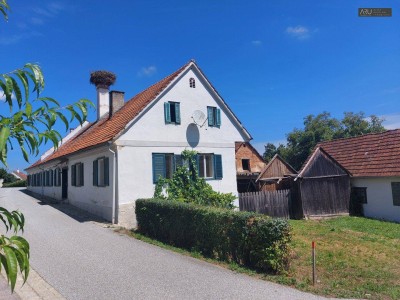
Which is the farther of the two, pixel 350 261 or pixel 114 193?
pixel 114 193

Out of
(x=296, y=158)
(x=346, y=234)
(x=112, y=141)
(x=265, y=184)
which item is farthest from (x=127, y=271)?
(x=296, y=158)

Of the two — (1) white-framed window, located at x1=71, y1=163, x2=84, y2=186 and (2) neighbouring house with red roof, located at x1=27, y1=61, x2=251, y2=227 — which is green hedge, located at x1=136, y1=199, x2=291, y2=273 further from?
(1) white-framed window, located at x1=71, y1=163, x2=84, y2=186

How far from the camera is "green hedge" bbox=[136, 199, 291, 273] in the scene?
795cm

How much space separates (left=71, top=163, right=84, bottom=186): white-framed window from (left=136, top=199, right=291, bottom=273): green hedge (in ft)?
27.9

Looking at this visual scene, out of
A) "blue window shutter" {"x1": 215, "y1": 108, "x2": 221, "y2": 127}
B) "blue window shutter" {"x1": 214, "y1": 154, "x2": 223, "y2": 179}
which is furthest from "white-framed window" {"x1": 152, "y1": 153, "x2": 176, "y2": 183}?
"blue window shutter" {"x1": 215, "y1": 108, "x2": 221, "y2": 127}

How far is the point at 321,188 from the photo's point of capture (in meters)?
20.7

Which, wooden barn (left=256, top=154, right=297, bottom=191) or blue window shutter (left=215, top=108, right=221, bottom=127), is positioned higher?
blue window shutter (left=215, top=108, right=221, bottom=127)

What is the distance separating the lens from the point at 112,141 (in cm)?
1481

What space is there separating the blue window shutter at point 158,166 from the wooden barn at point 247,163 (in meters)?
17.5

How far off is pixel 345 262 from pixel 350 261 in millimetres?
263

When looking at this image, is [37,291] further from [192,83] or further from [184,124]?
[192,83]

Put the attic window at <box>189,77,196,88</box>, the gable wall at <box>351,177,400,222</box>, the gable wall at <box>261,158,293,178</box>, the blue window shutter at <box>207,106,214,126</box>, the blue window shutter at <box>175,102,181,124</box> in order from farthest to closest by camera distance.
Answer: the gable wall at <box>261,158,293,178</box>, the gable wall at <box>351,177,400,222</box>, the blue window shutter at <box>207,106,214,126</box>, the attic window at <box>189,77,196,88</box>, the blue window shutter at <box>175,102,181,124</box>

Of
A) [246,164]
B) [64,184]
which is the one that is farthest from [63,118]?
[246,164]

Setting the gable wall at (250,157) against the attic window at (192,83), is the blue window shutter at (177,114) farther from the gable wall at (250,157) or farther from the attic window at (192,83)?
the gable wall at (250,157)
